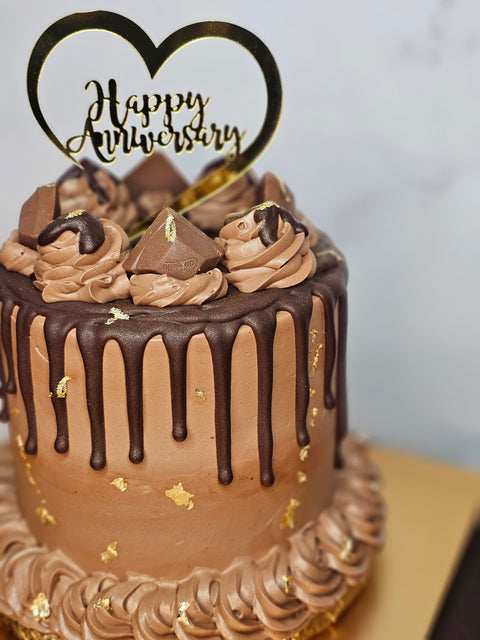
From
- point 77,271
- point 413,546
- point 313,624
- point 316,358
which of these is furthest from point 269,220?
point 413,546

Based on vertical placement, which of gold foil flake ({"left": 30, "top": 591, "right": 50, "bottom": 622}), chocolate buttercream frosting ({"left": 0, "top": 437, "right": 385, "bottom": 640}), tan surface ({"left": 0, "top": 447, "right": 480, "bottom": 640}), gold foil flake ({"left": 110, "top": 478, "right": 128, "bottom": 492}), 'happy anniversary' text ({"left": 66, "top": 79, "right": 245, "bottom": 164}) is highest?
'happy anniversary' text ({"left": 66, "top": 79, "right": 245, "bottom": 164})

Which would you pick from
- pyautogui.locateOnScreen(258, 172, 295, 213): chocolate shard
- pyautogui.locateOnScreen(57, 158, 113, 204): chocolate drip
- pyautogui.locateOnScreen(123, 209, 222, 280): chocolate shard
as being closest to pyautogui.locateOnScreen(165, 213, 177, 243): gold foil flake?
pyautogui.locateOnScreen(123, 209, 222, 280): chocolate shard

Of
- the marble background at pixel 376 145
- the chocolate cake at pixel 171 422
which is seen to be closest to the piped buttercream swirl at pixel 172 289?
the chocolate cake at pixel 171 422

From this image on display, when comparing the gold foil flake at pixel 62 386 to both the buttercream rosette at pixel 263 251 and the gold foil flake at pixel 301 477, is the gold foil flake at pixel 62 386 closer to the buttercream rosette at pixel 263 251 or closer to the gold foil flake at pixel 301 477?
the buttercream rosette at pixel 263 251

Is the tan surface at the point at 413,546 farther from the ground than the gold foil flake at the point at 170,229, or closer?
closer

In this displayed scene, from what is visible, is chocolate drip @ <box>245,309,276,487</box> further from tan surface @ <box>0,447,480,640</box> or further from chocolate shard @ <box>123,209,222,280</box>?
tan surface @ <box>0,447,480,640</box>

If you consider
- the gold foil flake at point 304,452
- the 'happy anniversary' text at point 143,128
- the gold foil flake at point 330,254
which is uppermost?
the 'happy anniversary' text at point 143,128

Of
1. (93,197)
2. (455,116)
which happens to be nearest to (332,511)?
(93,197)
